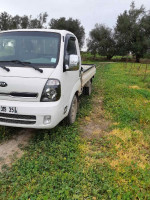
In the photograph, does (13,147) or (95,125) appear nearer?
(13,147)

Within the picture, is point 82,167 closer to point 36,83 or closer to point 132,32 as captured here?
point 36,83

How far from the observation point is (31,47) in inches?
144

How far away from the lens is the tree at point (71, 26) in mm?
33219

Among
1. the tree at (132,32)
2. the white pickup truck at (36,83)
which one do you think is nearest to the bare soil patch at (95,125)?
the white pickup truck at (36,83)

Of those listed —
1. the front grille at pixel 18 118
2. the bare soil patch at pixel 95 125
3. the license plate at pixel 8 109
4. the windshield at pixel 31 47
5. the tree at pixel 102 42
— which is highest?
the tree at pixel 102 42

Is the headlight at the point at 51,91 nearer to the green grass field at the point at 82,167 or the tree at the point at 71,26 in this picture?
the green grass field at the point at 82,167

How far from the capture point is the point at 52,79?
3072mm

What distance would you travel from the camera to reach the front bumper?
116 inches

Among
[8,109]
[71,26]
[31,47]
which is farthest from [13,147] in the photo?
[71,26]

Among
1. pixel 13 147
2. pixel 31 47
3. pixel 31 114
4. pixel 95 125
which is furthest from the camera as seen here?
pixel 95 125

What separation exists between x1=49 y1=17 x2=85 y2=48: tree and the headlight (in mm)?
31729

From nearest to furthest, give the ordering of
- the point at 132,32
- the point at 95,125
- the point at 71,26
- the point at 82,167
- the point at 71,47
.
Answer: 1. the point at 82,167
2. the point at 71,47
3. the point at 95,125
4. the point at 132,32
5. the point at 71,26

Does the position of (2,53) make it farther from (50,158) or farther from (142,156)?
(142,156)

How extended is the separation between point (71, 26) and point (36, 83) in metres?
33.2
